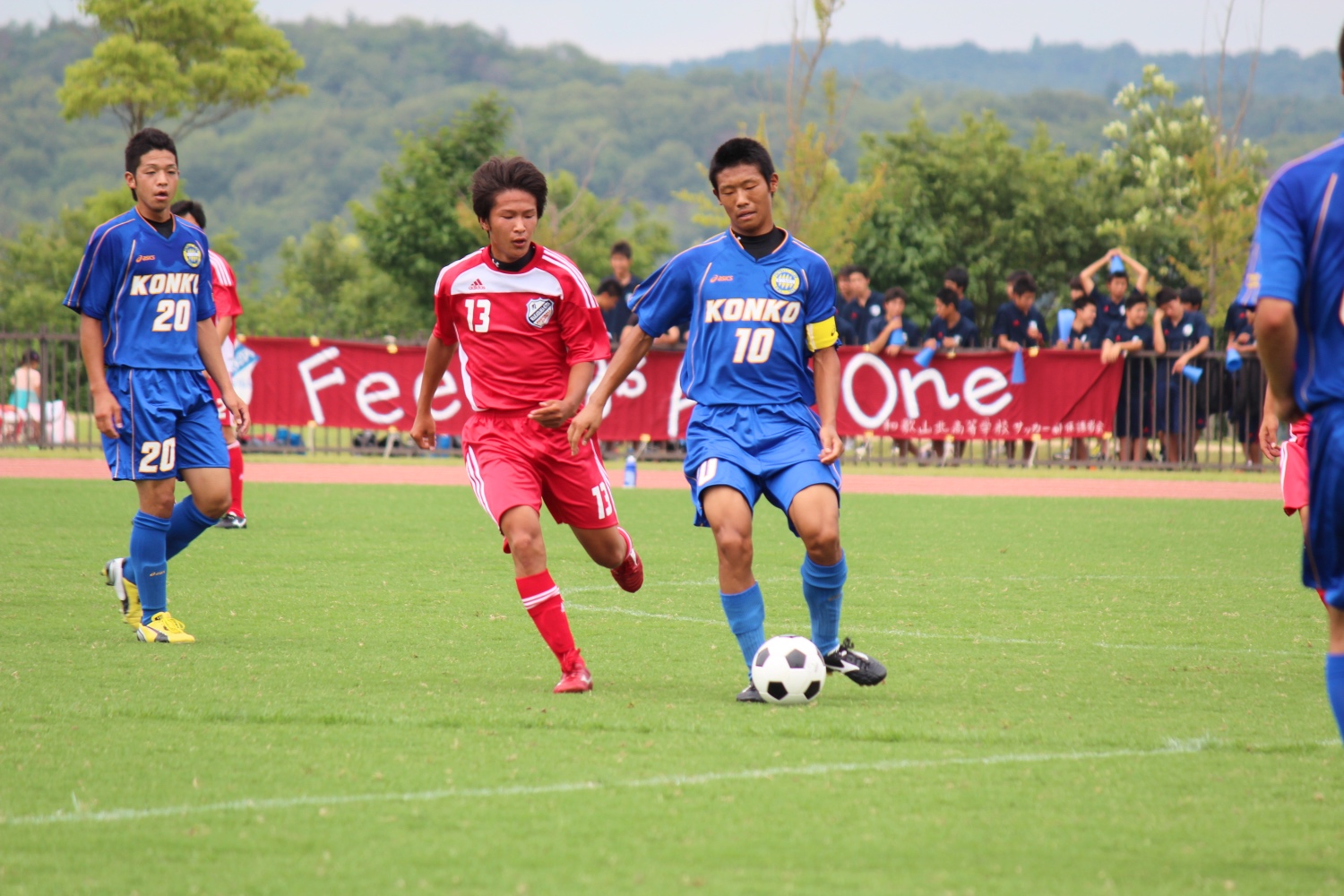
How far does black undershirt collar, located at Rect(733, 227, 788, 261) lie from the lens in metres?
6.19

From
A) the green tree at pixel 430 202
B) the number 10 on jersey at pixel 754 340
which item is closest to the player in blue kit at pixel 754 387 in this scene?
the number 10 on jersey at pixel 754 340

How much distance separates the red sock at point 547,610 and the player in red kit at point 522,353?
0.19 metres

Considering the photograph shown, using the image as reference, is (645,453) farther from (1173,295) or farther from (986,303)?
(986,303)

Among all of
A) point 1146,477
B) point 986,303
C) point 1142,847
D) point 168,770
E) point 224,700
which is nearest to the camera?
point 1142,847

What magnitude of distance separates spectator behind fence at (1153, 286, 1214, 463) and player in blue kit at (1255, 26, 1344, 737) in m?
16.3

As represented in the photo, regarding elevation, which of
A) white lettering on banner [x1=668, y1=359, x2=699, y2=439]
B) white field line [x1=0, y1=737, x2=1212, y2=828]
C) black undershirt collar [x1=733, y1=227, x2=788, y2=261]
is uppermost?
black undershirt collar [x1=733, y1=227, x2=788, y2=261]

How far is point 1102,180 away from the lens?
50938 mm

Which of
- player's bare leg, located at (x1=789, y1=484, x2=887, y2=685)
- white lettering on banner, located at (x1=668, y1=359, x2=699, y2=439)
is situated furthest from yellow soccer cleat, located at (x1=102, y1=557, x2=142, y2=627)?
white lettering on banner, located at (x1=668, y1=359, x2=699, y2=439)

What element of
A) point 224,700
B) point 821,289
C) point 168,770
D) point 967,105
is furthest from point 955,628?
point 967,105

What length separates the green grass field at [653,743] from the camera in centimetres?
370

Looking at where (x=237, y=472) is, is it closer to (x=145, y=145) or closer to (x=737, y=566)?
(x=145, y=145)

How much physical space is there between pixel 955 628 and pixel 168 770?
4253mm

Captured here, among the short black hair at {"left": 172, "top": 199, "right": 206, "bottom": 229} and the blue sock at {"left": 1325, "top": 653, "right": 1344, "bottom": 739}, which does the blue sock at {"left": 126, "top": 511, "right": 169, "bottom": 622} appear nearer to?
the short black hair at {"left": 172, "top": 199, "right": 206, "bottom": 229}

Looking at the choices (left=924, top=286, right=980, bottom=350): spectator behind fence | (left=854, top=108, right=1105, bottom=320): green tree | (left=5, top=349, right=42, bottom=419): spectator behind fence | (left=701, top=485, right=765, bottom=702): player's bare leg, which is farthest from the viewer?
(left=854, top=108, right=1105, bottom=320): green tree
